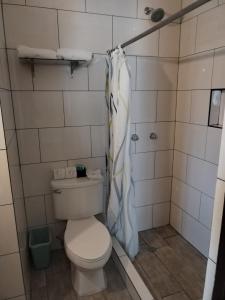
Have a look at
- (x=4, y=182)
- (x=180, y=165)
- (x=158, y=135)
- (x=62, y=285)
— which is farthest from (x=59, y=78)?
(x=62, y=285)

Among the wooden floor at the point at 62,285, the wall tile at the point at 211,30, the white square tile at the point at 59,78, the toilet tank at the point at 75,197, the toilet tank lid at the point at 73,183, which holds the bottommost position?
the wooden floor at the point at 62,285

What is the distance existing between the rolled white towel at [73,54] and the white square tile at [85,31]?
0.17 meters

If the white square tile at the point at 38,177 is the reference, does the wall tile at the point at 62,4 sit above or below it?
above

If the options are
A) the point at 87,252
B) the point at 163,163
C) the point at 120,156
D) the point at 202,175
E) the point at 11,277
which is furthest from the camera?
the point at 163,163

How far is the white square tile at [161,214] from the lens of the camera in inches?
96.0

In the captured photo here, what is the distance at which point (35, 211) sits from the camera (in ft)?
6.56

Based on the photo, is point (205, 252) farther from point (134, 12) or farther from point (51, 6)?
point (51, 6)

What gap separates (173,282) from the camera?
1797 millimetres

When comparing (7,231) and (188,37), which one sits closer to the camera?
(7,231)

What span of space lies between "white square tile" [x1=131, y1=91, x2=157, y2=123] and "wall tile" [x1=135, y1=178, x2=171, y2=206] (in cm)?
66

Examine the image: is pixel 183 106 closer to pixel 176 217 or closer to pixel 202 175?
pixel 202 175

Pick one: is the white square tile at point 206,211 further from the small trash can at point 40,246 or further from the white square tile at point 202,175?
the small trash can at point 40,246

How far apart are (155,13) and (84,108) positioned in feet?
3.18

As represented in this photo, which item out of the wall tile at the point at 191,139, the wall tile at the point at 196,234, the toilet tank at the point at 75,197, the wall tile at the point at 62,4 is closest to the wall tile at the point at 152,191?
the wall tile at the point at 196,234
